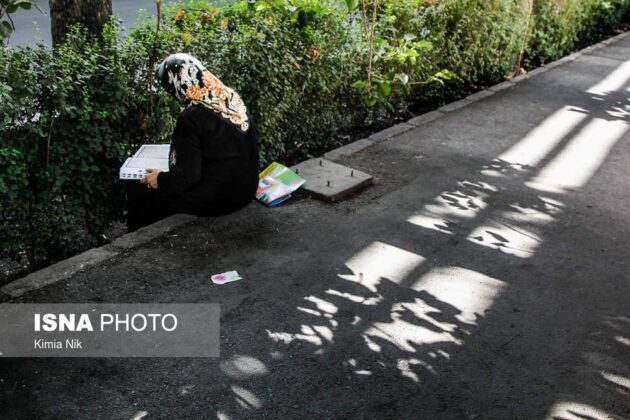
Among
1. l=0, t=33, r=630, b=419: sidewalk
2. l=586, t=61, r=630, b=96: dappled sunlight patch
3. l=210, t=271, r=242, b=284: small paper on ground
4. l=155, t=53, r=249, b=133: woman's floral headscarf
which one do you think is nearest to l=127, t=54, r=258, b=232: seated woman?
l=155, t=53, r=249, b=133: woman's floral headscarf

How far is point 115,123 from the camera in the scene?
569 cm

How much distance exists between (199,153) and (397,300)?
1826 millimetres

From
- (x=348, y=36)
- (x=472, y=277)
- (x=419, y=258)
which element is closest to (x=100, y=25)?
(x=348, y=36)

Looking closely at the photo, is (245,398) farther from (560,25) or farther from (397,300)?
(560,25)

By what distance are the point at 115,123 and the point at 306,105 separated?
243cm

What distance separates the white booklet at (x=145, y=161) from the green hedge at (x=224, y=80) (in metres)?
0.15

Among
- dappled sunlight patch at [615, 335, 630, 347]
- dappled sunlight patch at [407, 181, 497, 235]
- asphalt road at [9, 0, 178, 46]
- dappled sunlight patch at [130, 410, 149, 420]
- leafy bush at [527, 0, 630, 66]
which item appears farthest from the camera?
asphalt road at [9, 0, 178, 46]

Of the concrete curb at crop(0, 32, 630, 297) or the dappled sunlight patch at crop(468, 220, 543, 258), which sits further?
the dappled sunlight patch at crop(468, 220, 543, 258)

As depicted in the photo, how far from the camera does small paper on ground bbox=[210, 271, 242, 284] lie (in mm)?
5094

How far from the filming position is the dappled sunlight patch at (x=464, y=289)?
4.92 meters

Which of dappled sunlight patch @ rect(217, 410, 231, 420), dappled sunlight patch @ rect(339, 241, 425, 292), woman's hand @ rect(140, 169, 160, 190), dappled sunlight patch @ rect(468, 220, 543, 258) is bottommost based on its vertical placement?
dappled sunlight patch @ rect(217, 410, 231, 420)

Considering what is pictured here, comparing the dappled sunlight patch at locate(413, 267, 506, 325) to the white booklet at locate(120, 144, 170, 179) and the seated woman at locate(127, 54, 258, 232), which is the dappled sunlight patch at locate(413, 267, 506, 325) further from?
the white booklet at locate(120, 144, 170, 179)

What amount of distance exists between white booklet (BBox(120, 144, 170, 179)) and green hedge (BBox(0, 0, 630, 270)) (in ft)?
0.49

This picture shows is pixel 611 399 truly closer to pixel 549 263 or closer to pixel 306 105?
pixel 549 263
